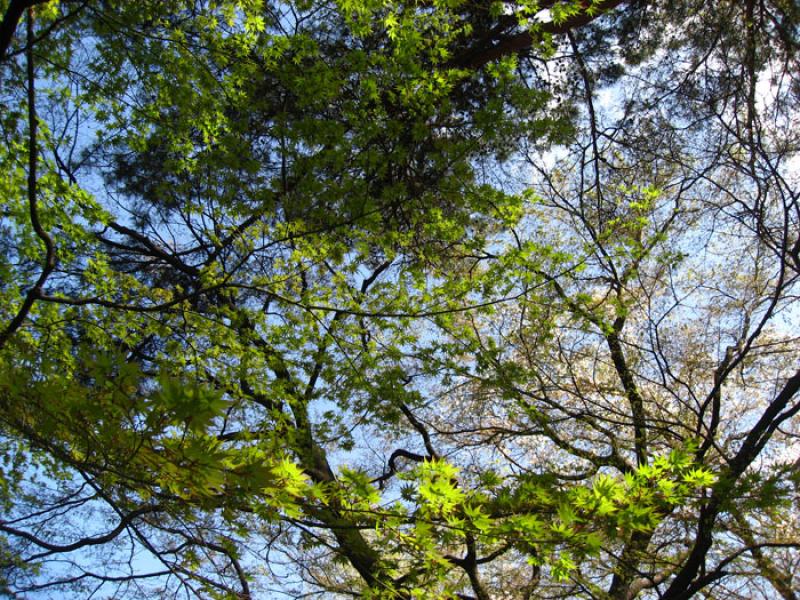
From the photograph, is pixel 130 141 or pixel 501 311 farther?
pixel 501 311

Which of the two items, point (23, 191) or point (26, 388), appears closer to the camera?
point (26, 388)

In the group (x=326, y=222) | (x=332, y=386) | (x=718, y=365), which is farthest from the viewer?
(x=718, y=365)

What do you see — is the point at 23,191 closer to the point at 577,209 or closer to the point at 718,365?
the point at 577,209

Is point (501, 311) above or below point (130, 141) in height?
below

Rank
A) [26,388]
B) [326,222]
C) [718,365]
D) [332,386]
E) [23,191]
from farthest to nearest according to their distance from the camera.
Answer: [718,365] → [332,386] → [23,191] → [326,222] → [26,388]

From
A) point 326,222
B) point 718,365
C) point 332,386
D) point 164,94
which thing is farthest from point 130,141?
point 718,365

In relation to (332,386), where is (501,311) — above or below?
above

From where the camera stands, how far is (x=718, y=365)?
20.6 ft

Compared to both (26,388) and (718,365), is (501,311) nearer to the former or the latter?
(718,365)

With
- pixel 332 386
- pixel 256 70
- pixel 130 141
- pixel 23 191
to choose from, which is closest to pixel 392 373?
pixel 332 386

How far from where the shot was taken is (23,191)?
4586mm

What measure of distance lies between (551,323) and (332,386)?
2.34 m

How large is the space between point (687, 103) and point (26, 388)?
6227 millimetres

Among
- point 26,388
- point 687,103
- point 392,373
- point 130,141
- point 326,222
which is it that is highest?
point 687,103
